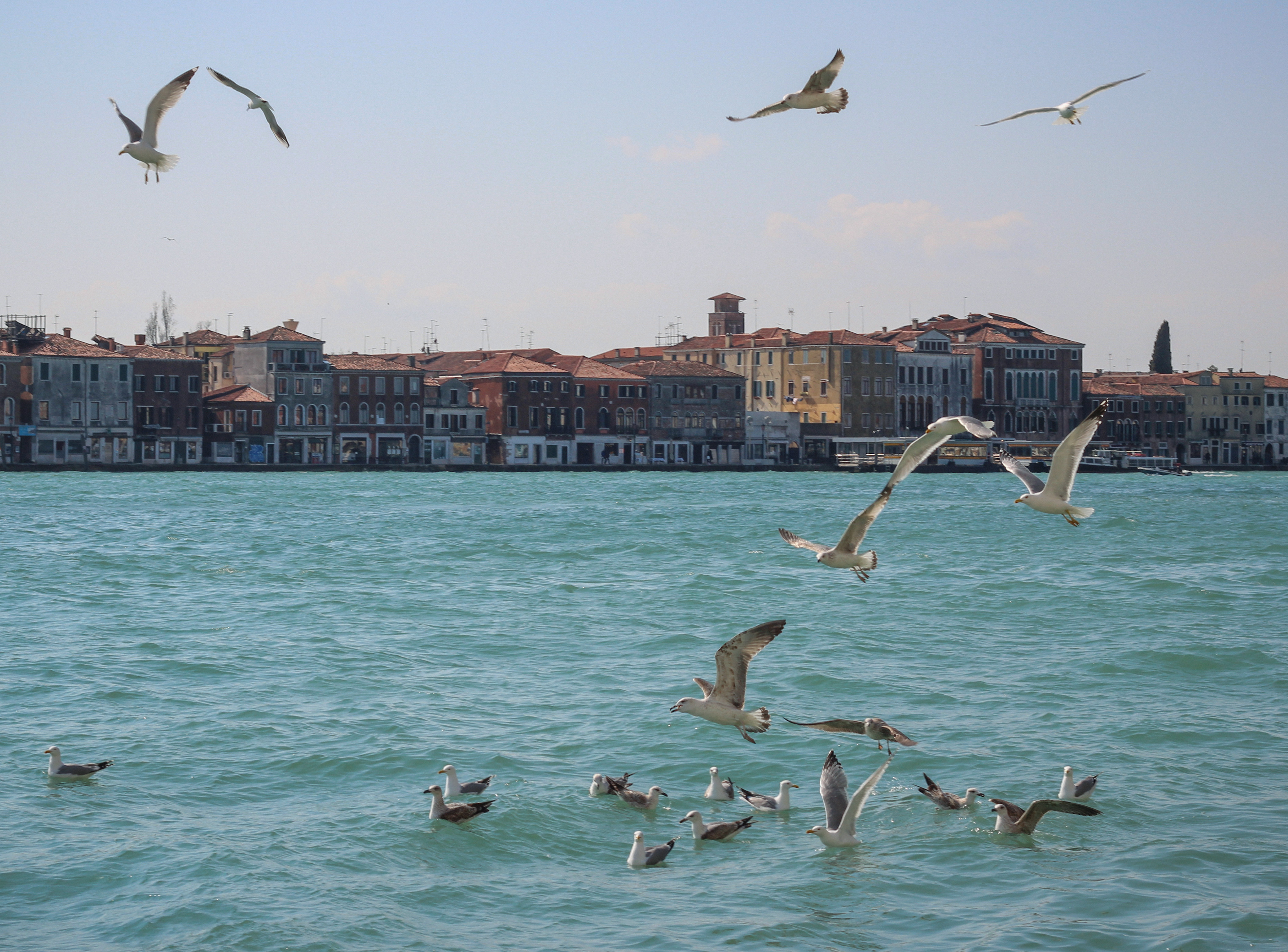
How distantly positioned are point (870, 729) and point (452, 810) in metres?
2.86

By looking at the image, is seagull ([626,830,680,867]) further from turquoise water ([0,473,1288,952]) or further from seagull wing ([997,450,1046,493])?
seagull wing ([997,450,1046,493])

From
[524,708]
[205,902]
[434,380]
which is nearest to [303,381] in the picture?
[434,380]

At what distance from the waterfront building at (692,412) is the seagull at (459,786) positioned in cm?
6866

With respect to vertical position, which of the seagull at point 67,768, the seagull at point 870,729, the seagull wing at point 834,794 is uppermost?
the seagull at point 870,729

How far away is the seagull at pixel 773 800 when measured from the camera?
35.0 ft

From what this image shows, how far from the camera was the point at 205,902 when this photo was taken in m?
8.80

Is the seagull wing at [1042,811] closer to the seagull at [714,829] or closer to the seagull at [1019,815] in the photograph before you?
the seagull at [1019,815]

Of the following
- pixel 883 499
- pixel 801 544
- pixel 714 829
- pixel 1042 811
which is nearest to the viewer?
pixel 883 499

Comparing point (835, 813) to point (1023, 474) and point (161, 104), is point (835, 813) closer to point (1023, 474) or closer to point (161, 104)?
point (1023, 474)

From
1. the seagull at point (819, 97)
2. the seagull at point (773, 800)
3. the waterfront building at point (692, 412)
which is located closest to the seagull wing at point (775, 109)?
the seagull at point (819, 97)

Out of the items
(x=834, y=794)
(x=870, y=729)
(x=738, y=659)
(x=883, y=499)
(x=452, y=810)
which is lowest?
(x=452, y=810)

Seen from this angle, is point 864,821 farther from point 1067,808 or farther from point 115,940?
point 115,940

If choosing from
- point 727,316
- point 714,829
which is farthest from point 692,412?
point 714,829

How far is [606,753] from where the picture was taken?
1235cm
